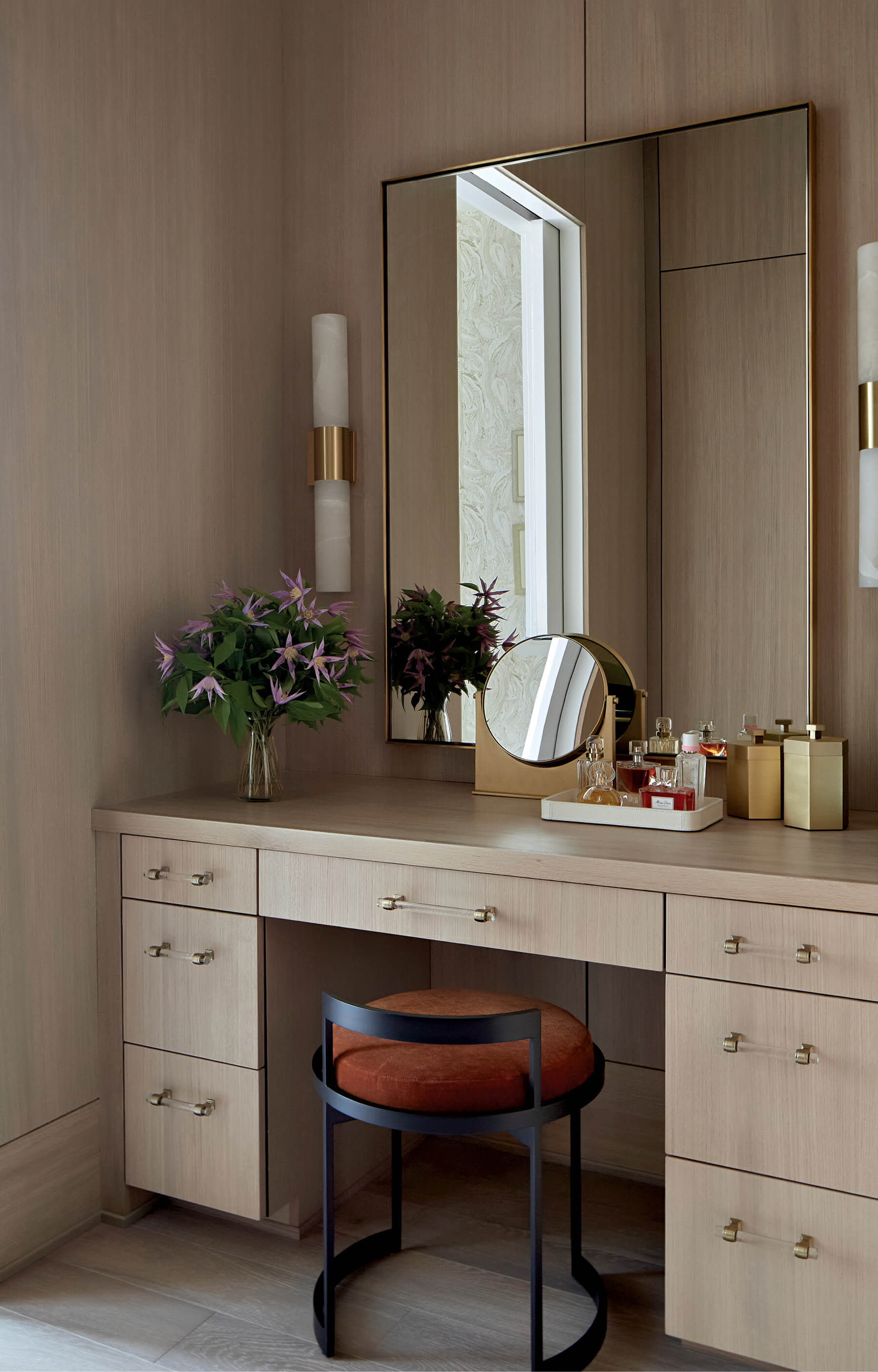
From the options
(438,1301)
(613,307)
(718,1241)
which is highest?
(613,307)

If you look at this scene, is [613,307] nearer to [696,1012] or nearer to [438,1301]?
[696,1012]

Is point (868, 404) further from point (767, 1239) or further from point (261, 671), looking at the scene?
point (767, 1239)

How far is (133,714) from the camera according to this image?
2.01 m

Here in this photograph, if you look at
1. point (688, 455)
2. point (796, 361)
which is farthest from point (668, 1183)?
point (796, 361)

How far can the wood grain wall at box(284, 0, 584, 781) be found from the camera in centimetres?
210

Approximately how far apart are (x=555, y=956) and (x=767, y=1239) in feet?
1.59

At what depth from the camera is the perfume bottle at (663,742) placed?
186cm

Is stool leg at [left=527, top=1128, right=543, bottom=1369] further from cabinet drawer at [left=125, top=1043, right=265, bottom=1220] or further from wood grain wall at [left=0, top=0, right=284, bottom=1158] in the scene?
wood grain wall at [left=0, top=0, right=284, bottom=1158]

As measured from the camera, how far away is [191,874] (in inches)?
71.6

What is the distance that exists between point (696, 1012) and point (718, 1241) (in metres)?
0.32

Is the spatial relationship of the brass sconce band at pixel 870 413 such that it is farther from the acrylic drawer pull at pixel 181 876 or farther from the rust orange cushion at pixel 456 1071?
the acrylic drawer pull at pixel 181 876

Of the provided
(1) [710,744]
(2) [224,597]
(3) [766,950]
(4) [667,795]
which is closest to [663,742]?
(1) [710,744]

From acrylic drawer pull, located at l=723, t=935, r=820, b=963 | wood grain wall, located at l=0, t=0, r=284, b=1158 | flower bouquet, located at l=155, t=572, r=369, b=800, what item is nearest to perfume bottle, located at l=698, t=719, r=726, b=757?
acrylic drawer pull, located at l=723, t=935, r=820, b=963

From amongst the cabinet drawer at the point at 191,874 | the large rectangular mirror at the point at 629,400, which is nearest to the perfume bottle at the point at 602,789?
the large rectangular mirror at the point at 629,400
